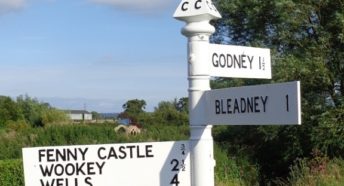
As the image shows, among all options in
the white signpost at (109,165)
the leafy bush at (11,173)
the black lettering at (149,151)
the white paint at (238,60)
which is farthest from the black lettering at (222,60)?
the leafy bush at (11,173)

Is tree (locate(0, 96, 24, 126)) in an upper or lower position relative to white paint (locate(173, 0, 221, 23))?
upper

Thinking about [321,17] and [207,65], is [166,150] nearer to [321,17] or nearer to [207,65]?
[207,65]

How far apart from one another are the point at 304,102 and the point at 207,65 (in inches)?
512

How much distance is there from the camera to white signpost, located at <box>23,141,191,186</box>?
300cm

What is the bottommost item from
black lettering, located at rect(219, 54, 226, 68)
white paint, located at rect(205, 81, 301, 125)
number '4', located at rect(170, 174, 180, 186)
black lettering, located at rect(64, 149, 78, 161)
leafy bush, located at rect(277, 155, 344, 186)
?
leafy bush, located at rect(277, 155, 344, 186)

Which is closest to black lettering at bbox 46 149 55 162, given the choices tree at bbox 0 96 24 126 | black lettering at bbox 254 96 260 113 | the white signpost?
the white signpost

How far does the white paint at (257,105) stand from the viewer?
284 cm

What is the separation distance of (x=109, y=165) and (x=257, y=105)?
0.79m

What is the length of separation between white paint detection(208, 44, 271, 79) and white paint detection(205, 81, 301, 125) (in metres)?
0.19

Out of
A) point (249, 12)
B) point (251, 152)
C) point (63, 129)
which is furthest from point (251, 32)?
point (63, 129)

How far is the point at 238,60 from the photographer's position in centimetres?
337

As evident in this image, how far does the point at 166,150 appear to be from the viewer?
3.18 m

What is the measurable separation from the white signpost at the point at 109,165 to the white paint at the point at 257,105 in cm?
27

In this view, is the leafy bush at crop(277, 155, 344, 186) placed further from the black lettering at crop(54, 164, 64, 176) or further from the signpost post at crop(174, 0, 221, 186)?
the black lettering at crop(54, 164, 64, 176)
